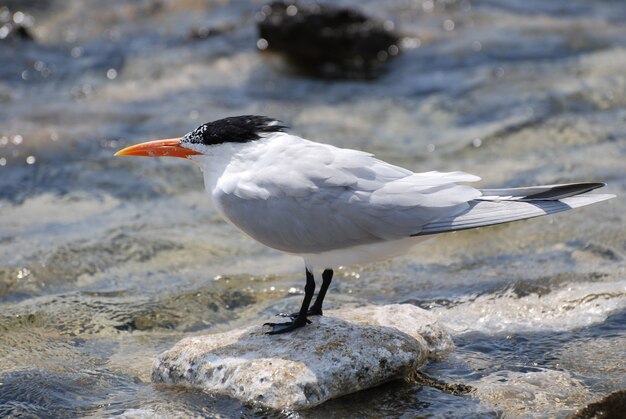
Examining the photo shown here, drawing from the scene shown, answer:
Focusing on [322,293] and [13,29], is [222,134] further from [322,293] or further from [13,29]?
[13,29]

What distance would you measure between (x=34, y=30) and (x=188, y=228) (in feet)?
25.8

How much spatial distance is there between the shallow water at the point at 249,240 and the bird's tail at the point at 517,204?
908mm

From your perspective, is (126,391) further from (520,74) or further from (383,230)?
(520,74)

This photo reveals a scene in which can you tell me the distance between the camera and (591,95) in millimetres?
10508

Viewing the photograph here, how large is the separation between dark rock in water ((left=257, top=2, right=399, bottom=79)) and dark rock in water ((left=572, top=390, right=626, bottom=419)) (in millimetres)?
8996

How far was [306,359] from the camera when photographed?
15.5ft

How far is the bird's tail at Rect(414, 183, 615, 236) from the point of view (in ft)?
14.8

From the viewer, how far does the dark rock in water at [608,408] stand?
4.10m

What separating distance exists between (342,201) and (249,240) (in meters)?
3.12

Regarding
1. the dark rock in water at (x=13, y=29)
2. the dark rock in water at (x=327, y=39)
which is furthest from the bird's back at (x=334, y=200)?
the dark rock in water at (x=13, y=29)

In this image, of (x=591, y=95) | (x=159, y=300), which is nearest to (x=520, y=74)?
(x=591, y=95)

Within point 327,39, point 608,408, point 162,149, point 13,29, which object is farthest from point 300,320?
point 13,29

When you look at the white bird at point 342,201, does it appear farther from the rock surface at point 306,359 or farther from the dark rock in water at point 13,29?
the dark rock in water at point 13,29

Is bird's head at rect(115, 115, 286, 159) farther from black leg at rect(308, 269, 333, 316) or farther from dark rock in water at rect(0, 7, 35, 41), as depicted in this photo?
dark rock in water at rect(0, 7, 35, 41)
